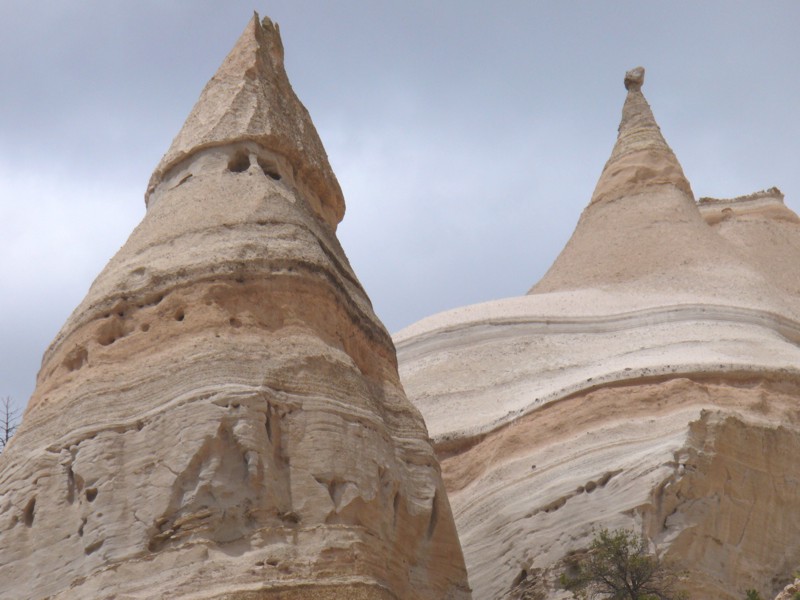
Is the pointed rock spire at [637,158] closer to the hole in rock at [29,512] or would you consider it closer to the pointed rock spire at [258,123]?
the pointed rock spire at [258,123]

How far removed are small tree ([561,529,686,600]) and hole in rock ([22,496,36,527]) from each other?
6.84m

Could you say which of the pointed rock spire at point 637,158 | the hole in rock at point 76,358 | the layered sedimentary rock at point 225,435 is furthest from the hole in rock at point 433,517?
the pointed rock spire at point 637,158

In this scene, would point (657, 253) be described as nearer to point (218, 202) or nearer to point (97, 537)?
point (218, 202)

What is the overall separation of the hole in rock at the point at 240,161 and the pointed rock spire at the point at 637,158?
1725 cm

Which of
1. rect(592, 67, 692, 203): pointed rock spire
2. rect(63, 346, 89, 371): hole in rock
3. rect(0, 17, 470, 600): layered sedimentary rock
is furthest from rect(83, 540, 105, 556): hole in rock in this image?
rect(592, 67, 692, 203): pointed rock spire

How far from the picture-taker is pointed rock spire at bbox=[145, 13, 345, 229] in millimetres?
18047

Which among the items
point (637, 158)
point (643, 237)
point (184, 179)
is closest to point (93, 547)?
point (184, 179)

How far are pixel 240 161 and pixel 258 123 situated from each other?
0.54 meters

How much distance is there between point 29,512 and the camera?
14.3m

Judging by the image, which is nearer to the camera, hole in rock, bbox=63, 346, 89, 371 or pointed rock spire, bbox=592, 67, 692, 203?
hole in rock, bbox=63, 346, 89, 371

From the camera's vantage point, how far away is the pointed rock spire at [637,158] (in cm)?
3406

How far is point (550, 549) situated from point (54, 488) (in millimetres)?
8151

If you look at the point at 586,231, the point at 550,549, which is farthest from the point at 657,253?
the point at 550,549

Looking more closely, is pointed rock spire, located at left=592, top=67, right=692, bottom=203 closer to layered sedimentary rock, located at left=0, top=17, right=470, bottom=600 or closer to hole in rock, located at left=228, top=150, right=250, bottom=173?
hole in rock, located at left=228, top=150, right=250, bottom=173
